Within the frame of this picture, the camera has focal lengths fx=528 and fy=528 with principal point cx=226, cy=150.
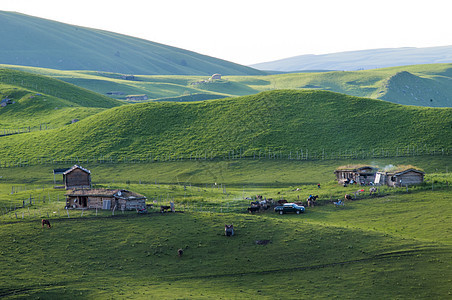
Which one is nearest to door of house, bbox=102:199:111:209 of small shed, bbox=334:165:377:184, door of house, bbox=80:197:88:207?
door of house, bbox=80:197:88:207

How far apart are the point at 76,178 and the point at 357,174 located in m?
51.6

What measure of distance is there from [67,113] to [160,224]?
132 meters

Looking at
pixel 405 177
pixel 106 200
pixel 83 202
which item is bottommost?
pixel 83 202

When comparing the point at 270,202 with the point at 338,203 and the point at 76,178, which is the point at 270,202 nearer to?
the point at 338,203

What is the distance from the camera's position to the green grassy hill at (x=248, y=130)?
135m

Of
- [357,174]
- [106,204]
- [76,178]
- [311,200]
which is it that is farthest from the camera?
[357,174]

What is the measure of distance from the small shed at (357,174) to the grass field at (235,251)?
9.86m

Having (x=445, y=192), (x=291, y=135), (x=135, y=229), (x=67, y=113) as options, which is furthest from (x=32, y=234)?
(x=67, y=113)

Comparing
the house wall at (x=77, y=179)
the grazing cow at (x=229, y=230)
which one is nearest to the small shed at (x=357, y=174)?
the grazing cow at (x=229, y=230)

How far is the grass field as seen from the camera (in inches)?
2127

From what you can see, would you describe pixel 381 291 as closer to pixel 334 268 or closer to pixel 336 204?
pixel 334 268

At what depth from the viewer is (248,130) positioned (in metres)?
148

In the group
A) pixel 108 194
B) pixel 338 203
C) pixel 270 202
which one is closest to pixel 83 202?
pixel 108 194

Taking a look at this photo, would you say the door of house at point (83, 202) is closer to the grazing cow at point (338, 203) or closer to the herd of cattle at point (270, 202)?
the herd of cattle at point (270, 202)
